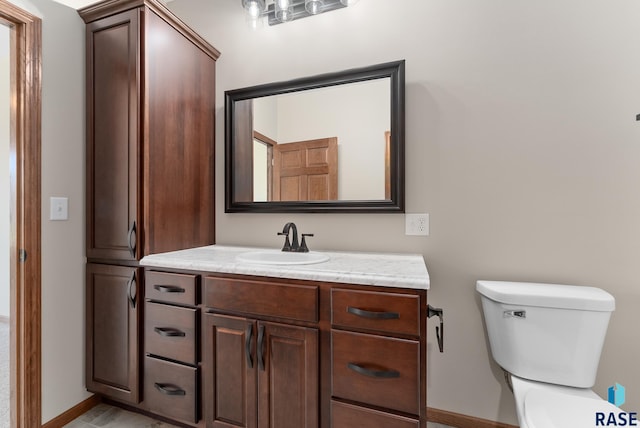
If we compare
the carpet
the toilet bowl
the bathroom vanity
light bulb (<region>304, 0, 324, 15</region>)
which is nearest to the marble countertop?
the bathroom vanity

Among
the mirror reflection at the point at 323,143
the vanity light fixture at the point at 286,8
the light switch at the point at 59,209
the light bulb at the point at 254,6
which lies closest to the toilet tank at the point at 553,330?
the mirror reflection at the point at 323,143

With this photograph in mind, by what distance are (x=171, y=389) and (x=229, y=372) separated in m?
0.37

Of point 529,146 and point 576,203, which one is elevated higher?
point 529,146

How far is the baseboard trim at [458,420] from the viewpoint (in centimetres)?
147

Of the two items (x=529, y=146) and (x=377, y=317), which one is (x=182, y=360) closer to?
(x=377, y=317)

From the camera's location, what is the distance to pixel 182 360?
138 cm

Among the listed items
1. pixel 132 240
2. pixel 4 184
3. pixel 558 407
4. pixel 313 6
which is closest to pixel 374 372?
pixel 558 407

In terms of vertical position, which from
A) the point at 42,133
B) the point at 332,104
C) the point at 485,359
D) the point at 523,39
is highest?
the point at 523,39

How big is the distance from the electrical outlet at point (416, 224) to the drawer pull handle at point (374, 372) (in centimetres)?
77

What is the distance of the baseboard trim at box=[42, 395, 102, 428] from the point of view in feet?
4.94

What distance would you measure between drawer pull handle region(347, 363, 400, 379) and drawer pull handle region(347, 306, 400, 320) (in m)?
0.19

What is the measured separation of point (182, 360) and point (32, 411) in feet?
2.68

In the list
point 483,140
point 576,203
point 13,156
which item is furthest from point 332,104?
point 13,156

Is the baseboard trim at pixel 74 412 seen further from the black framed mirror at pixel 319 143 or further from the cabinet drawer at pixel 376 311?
the cabinet drawer at pixel 376 311
